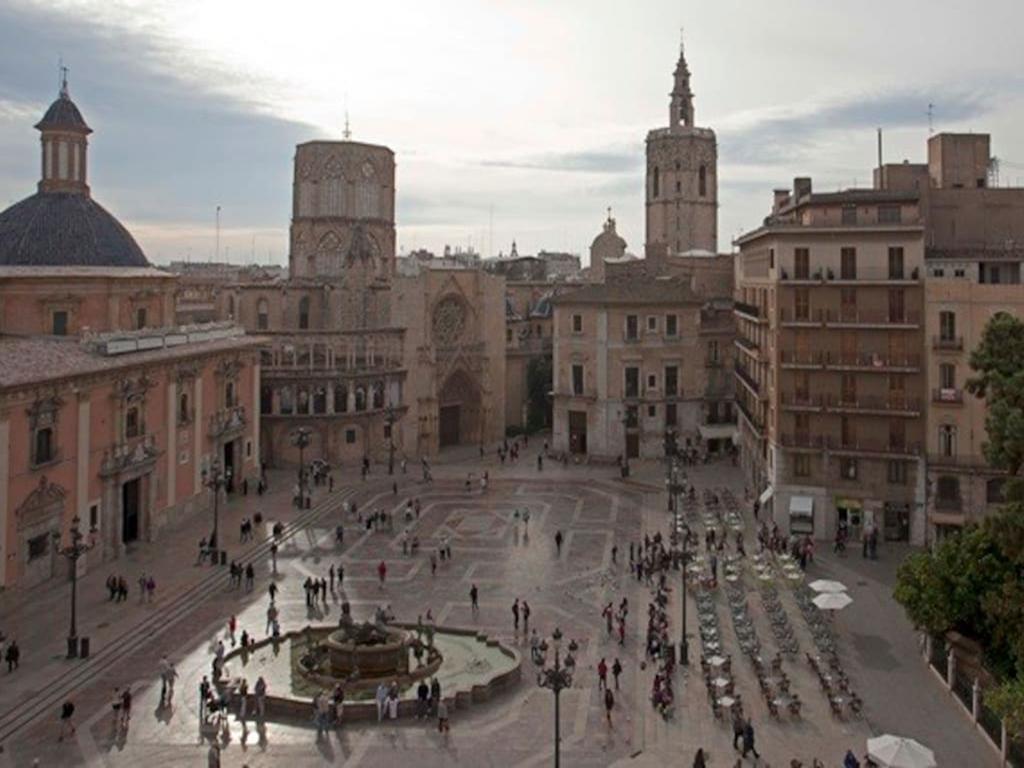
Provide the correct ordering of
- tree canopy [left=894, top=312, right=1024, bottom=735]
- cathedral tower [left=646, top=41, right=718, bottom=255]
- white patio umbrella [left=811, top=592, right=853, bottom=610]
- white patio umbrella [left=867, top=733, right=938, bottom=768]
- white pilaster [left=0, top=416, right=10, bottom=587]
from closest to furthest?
white patio umbrella [left=867, top=733, right=938, bottom=768], tree canopy [left=894, top=312, right=1024, bottom=735], white patio umbrella [left=811, top=592, right=853, bottom=610], white pilaster [left=0, top=416, right=10, bottom=587], cathedral tower [left=646, top=41, right=718, bottom=255]

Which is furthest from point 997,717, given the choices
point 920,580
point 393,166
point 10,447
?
point 393,166

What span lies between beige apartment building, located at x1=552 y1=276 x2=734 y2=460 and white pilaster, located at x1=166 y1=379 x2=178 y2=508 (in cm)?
→ 2531

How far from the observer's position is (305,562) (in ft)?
130

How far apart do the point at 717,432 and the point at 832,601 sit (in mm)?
31737

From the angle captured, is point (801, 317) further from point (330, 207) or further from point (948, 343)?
point (330, 207)

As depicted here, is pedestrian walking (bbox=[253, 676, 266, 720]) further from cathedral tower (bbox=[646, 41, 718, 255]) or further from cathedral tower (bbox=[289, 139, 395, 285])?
cathedral tower (bbox=[646, 41, 718, 255])

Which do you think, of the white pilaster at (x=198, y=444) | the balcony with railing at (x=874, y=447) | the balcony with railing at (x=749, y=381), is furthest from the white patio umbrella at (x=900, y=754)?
the white pilaster at (x=198, y=444)

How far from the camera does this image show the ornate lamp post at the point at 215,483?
39438mm

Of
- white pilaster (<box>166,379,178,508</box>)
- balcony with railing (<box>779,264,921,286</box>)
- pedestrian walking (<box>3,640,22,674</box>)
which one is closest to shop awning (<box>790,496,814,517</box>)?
balcony with railing (<box>779,264,921,286</box>)

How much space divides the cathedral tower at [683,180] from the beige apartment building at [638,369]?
35.8 m

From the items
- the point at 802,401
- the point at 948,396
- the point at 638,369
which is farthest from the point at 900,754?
the point at 638,369

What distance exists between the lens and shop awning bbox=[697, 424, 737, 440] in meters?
61.4

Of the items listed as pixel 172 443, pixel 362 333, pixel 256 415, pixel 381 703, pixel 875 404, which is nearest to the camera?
pixel 381 703

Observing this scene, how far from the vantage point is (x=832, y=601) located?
30.2 meters
